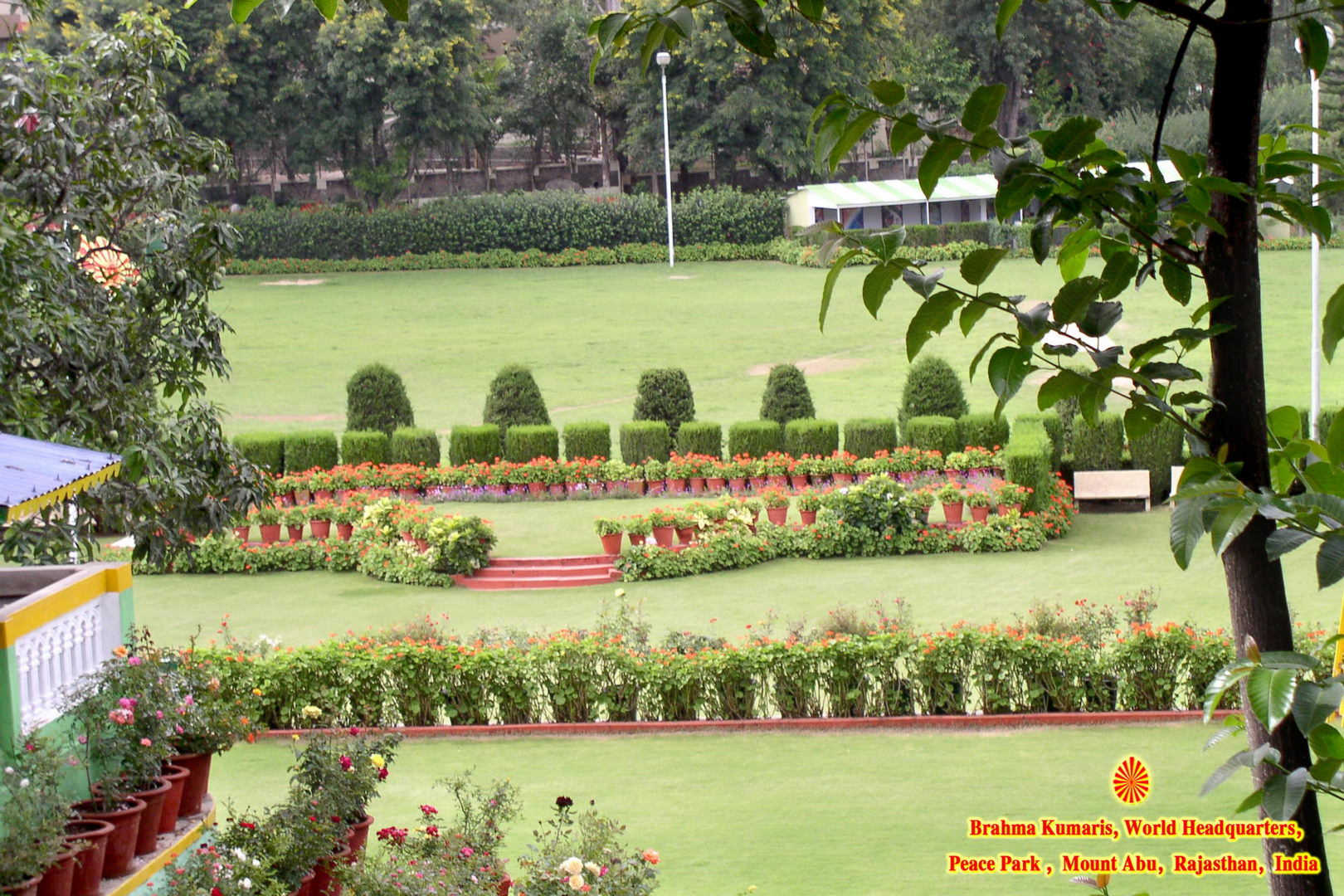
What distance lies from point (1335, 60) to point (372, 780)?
100.0ft

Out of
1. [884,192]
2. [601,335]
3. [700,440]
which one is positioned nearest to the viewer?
[700,440]

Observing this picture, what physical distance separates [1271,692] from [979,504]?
17.4m

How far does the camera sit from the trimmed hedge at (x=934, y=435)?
70.0 ft

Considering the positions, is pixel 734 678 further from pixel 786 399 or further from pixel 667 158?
pixel 667 158

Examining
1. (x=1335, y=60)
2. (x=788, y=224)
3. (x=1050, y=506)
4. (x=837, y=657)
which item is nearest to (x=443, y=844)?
(x=837, y=657)

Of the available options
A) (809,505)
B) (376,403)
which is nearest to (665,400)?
(376,403)

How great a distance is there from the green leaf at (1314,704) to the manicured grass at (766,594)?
13.7m

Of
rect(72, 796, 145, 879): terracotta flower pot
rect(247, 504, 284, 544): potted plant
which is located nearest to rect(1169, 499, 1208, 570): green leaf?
rect(72, 796, 145, 879): terracotta flower pot

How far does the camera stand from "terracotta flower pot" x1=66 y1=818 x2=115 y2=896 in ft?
18.9

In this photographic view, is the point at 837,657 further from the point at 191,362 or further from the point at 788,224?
the point at 788,224

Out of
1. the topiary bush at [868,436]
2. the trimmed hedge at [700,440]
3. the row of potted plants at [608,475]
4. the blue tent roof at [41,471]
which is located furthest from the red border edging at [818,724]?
the trimmed hedge at [700,440]

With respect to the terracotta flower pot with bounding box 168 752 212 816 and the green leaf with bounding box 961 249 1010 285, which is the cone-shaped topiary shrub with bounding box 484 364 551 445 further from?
the green leaf with bounding box 961 249 1010 285

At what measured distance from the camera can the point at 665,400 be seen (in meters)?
23.2

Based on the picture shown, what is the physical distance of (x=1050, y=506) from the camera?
18984 millimetres
